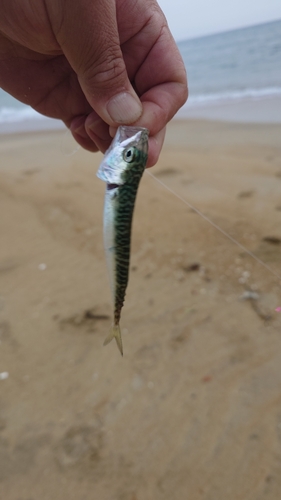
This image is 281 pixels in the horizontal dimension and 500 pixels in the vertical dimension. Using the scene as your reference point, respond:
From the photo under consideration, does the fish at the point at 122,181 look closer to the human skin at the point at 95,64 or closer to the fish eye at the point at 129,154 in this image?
the fish eye at the point at 129,154

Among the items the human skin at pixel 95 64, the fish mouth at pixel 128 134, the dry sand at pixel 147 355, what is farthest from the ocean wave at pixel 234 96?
the fish mouth at pixel 128 134

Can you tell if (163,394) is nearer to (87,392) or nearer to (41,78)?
(87,392)

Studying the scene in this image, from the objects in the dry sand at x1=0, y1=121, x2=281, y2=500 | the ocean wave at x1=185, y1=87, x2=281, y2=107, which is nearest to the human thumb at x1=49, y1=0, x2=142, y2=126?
the dry sand at x1=0, y1=121, x2=281, y2=500

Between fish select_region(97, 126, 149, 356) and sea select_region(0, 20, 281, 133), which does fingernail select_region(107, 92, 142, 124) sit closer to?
fish select_region(97, 126, 149, 356)

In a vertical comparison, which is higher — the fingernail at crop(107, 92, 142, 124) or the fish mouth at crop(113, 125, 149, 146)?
the fingernail at crop(107, 92, 142, 124)

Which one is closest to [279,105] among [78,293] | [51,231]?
[51,231]
